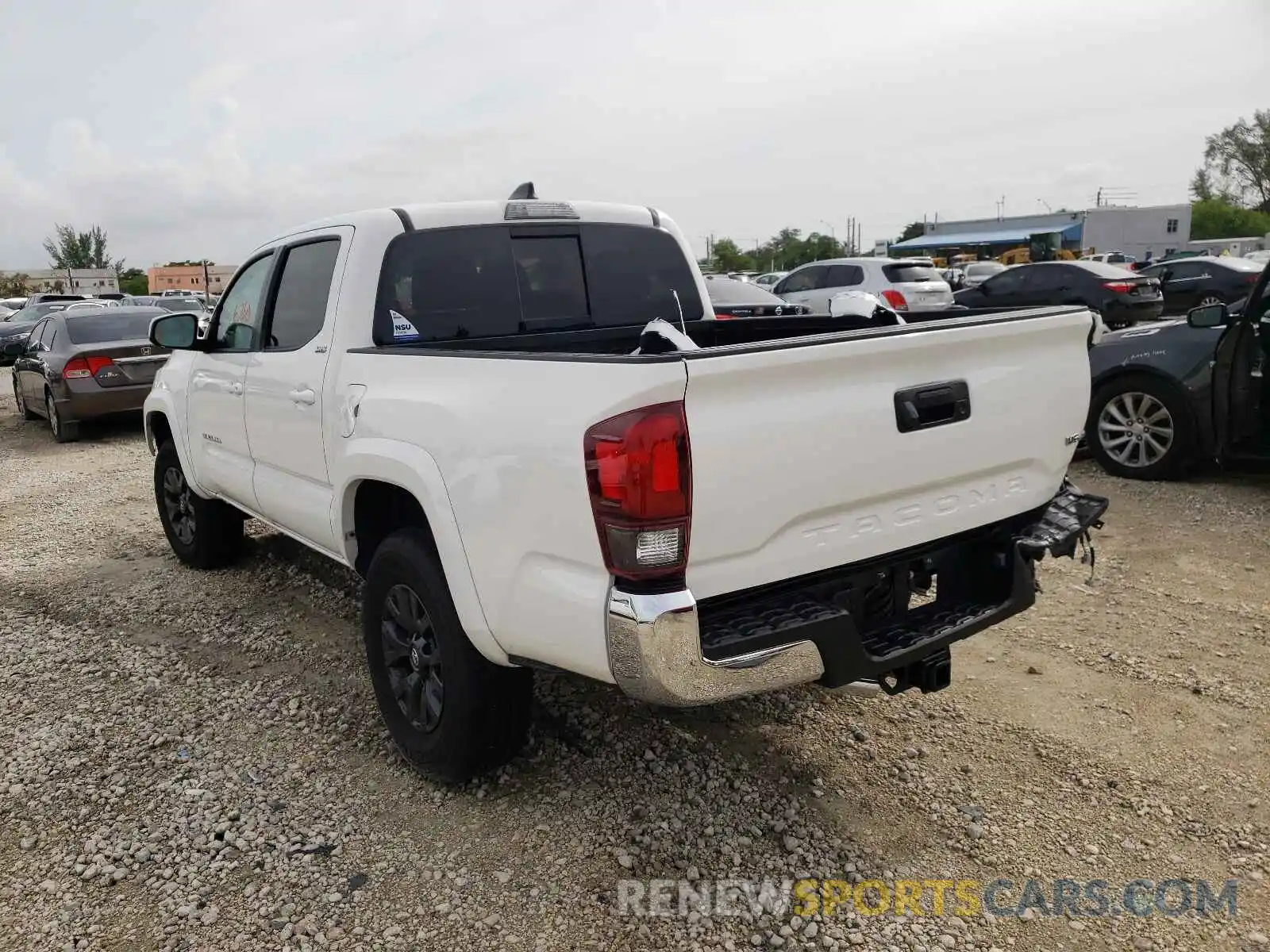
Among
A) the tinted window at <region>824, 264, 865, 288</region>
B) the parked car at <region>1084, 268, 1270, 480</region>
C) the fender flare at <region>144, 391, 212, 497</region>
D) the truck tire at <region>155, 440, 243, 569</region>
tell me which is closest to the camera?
the fender flare at <region>144, 391, 212, 497</region>

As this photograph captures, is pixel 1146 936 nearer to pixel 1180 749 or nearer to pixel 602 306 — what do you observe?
pixel 1180 749

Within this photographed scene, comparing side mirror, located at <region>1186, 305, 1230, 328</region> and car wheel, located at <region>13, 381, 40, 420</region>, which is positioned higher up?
side mirror, located at <region>1186, 305, 1230, 328</region>

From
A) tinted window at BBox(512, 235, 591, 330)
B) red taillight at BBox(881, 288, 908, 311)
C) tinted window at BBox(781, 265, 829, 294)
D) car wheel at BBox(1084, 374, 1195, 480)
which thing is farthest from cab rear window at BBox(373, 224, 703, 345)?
tinted window at BBox(781, 265, 829, 294)

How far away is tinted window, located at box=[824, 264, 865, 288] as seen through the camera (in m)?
16.4

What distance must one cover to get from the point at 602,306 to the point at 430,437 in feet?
4.94

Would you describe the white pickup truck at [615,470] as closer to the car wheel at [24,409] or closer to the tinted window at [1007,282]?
the car wheel at [24,409]

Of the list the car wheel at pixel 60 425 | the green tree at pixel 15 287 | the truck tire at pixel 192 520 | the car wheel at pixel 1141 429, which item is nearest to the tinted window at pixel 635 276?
the truck tire at pixel 192 520

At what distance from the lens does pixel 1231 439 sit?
6020 millimetres

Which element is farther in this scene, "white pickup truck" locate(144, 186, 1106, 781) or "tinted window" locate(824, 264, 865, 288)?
"tinted window" locate(824, 264, 865, 288)

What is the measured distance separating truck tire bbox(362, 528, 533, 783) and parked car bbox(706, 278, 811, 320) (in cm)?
781

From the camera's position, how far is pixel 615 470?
2359mm

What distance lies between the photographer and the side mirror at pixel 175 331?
4.81 metres

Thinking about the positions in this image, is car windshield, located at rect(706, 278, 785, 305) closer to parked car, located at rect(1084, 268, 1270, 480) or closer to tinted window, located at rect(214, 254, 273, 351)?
parked car, located at rect(1084, 268, 1270, 480)

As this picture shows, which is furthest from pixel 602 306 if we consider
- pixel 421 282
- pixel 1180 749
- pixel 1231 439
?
pixel 1231 439
